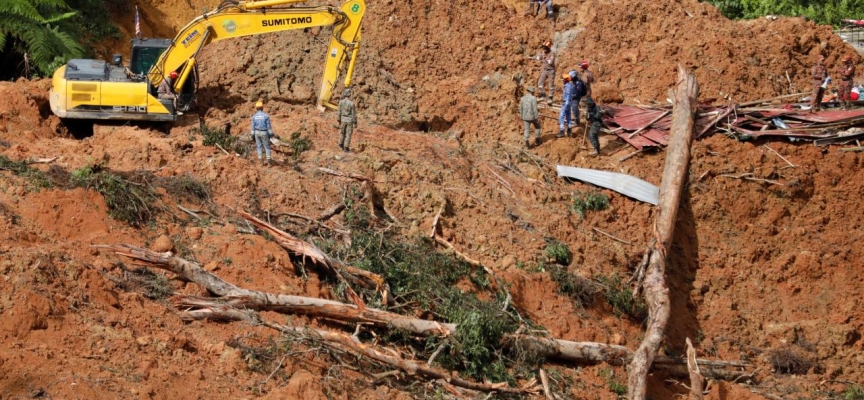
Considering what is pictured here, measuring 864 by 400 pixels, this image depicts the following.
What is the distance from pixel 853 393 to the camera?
14.9 meters

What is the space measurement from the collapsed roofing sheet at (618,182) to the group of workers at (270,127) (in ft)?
11.9

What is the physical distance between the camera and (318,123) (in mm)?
17859

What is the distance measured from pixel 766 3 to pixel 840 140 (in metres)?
8.82

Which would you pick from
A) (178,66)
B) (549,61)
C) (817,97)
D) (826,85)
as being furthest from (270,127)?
(826,85)

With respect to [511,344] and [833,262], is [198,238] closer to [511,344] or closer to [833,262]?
[511,344]

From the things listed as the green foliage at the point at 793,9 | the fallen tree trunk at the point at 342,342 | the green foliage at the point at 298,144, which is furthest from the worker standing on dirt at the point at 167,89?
the green foliage at the point at 793,9

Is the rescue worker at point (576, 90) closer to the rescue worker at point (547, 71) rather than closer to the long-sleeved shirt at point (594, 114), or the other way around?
the long-sleeved shirt at point (594, 114)

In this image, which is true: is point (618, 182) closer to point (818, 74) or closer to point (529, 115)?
point (529, 115)

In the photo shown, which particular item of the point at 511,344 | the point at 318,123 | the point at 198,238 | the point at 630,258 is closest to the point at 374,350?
the point at 511,344

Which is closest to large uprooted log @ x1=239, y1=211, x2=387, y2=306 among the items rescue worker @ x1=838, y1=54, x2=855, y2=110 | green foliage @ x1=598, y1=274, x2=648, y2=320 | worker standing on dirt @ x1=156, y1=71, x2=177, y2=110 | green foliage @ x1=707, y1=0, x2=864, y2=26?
green foliage @ x1=598, y1=274, x2=648, y2=320

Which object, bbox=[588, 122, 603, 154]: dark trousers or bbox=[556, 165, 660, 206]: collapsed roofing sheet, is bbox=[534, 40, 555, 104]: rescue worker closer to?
bbox=[588, 122, 603, 154]: dark trousers

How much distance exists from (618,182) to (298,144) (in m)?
5.32

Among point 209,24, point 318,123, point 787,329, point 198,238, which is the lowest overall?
point 787,329

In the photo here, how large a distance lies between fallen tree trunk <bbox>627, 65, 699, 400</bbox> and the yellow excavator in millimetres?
5593
